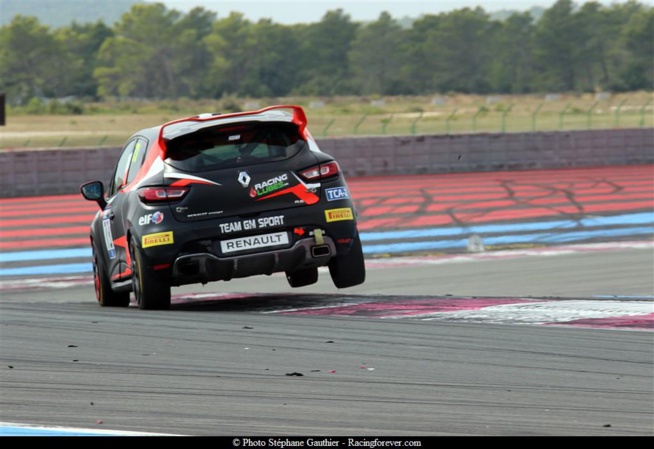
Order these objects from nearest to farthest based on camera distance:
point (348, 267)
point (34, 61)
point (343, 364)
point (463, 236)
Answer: point (343, 364) < point (348, 267) < point (463, 236) < point (34, 61)

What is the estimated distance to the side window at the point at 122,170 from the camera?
35.4 ft

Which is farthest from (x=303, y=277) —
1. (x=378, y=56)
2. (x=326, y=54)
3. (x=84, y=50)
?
(x=84, y=50)

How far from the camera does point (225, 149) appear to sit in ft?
32.1

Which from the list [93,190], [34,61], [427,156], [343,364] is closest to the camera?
[343,364]

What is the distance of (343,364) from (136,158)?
3.99 m

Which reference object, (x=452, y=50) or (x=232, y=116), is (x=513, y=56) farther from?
(x=232, y=116)

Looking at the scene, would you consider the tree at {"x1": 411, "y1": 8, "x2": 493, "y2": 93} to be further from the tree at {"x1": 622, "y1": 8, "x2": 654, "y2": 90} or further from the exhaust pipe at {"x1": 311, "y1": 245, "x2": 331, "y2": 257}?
the exhaust pipe at {"x1": 311, "y1": 245, "x2": 331, "y2": 257}

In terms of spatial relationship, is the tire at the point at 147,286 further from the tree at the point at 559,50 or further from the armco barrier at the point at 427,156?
the tree at the point at 559,50

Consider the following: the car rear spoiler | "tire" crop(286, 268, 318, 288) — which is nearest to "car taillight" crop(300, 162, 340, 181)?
the car rear spoiler

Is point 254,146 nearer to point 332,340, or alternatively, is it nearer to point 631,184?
point 332,340

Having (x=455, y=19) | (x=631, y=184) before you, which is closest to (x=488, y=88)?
(x=455, y=19)

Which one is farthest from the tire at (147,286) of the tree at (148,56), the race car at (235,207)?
the tree at (148,56)
